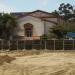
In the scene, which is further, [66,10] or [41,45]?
[66,10]

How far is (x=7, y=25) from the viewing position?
64625 millimetres

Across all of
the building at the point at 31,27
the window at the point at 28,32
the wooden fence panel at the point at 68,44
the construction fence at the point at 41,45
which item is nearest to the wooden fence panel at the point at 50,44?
the construction fence at the point at 41,45

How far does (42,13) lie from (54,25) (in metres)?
10.9

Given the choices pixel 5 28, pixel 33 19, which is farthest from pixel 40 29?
pixel 5 28

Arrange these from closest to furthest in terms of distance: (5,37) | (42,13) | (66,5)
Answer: (5,37) → (42,13) → (66,5)

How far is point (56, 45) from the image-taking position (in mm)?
56562

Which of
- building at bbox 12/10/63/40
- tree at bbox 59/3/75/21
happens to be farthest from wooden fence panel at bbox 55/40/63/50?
tree at bbox 59/3/75/21

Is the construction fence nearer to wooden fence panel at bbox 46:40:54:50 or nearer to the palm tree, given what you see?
wooden fence panel at bbox 46:40:54:50

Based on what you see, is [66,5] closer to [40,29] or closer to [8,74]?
[40,29]

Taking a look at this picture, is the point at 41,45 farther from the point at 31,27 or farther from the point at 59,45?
the point at 31,27

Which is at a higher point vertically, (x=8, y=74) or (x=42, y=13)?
(x=42, y=13)

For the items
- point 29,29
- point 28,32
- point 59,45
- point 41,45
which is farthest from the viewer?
point 28,32

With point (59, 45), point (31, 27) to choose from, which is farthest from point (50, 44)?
point (31, 27)

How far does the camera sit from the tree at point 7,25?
64.8m
